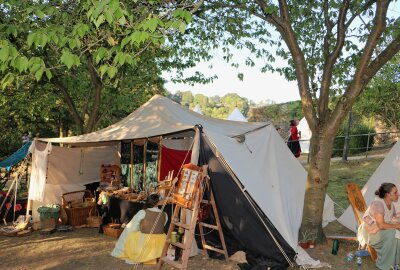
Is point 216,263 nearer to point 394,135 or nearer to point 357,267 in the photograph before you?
point 357,267

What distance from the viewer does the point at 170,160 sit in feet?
24.5

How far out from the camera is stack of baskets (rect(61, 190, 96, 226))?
282 inches

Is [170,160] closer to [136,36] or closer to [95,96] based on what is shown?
[95,96]

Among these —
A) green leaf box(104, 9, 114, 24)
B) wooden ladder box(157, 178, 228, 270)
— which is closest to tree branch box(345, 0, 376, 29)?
wooden ladder box(157, 178, 228, 270)

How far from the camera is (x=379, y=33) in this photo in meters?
5.34

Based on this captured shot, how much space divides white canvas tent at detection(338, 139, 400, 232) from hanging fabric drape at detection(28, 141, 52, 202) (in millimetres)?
5480

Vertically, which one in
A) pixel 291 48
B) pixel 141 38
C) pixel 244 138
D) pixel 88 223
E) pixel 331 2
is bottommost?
pixel 88 223

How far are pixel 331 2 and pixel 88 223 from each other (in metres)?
5.65

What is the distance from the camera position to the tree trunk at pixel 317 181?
5781 mm

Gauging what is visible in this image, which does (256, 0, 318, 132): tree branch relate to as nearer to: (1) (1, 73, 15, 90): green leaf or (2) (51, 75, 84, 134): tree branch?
(1) (1, 73, 15, 90): green leaf

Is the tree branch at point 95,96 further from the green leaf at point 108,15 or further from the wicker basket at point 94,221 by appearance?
the green leaf at point 108,15

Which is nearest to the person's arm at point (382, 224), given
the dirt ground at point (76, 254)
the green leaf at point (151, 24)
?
the dirt ground at point (76, 254)

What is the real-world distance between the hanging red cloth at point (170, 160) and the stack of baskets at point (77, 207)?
155 centimetres

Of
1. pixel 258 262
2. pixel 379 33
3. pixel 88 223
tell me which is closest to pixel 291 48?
pixel 379 33
